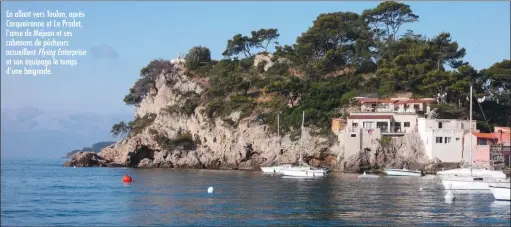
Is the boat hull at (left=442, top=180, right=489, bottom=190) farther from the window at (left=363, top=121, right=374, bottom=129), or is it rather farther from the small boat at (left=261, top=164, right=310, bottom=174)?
the window at (left=363, top=121, right=374, bottom=129)

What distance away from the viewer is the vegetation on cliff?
246 ft

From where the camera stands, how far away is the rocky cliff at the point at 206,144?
68250 mm

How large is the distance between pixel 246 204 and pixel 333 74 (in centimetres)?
5402

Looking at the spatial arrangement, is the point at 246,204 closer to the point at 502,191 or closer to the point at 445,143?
the point at 502,191

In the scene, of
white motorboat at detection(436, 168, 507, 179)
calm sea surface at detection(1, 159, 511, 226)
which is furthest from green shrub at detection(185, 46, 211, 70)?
white motorboat at detection(436, 168, 507, 179)

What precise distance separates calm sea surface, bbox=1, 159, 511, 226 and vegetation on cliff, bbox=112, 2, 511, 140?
2256 cm

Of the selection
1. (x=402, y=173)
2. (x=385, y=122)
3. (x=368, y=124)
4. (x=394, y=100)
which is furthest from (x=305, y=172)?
(x=394, y=100)

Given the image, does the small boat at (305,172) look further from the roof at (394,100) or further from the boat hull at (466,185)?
the boat hull at (466,185)

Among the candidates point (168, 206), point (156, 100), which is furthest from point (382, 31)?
point (168, 206)

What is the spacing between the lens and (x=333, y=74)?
9025 cm

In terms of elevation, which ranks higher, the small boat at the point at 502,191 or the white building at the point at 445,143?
the white building at the point at 445,143

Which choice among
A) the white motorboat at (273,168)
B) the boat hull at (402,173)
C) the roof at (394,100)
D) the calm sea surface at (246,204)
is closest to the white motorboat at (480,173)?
the calm sea surface at (246,204)

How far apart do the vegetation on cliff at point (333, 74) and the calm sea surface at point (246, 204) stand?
22.6m

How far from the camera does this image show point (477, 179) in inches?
1811
